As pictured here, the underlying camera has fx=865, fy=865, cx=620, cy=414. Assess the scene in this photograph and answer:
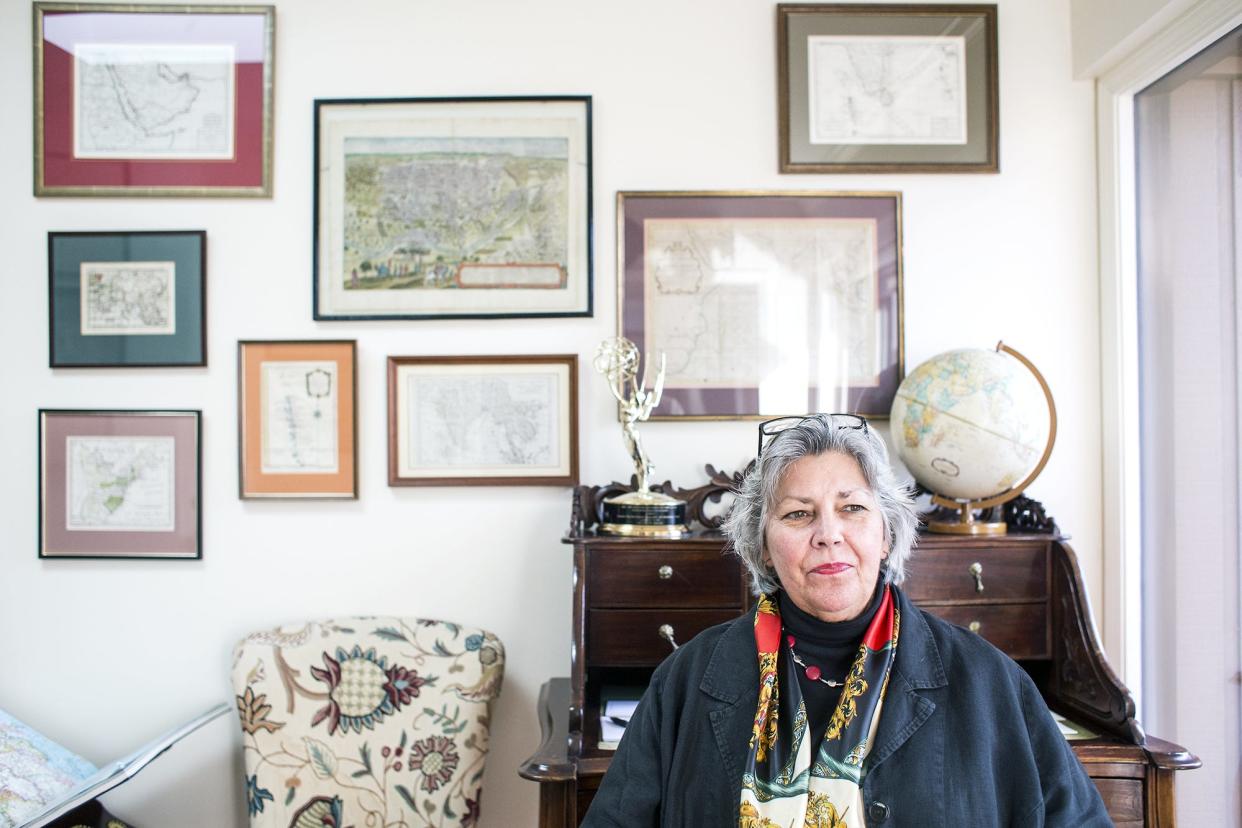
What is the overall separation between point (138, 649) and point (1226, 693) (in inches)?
116

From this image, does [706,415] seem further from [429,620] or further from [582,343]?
[429,620]

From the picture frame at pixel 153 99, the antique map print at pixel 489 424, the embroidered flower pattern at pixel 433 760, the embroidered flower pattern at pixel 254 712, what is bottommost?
the embroidered flower pattern at pixel 433 760

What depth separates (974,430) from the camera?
6.97 feet

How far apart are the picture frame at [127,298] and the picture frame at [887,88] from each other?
1803mm

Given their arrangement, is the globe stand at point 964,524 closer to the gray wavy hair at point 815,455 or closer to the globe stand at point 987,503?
the globe stand at point 987,503

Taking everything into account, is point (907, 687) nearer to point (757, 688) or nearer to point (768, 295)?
point (757, 688)

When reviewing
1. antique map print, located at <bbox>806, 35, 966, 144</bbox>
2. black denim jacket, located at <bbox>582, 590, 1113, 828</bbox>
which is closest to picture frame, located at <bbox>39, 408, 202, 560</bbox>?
black denim jacket, located at <bbox>582, 590, 1113, 828</bbox>


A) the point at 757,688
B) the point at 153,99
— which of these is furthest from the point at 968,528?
the point at 153,99

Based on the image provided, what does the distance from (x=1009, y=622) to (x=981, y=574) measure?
14 centimetres

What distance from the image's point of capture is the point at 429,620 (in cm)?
250

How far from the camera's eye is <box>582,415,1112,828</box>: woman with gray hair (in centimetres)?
145

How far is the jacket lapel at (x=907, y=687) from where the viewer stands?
57.8 inches

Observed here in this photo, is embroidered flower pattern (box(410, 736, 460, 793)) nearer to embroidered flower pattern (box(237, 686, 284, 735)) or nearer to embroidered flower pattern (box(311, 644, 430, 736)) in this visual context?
embroidered flower pattern (box(311, 644, 430, 736))

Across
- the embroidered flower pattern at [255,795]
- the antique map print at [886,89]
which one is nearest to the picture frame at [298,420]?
the embroidered flower pattern at [255,795]
